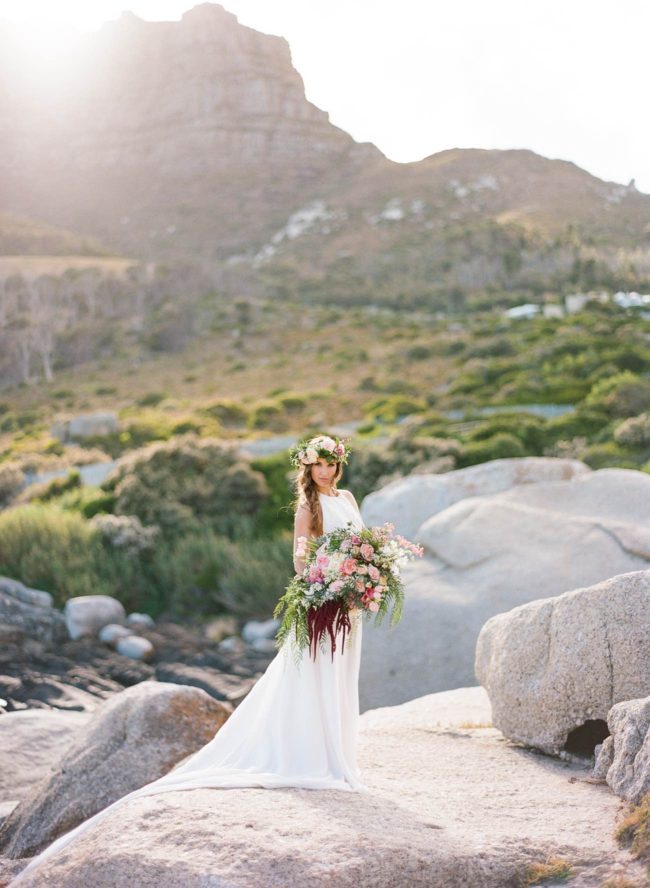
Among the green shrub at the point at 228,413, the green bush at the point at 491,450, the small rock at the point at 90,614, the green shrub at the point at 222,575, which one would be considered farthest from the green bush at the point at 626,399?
the green shrub at the point at 228,413

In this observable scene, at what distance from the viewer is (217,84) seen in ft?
515

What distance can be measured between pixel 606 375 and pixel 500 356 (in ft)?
39.0

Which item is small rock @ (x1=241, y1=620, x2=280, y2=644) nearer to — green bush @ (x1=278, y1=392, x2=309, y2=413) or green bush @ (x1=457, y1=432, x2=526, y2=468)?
green bush @ (x1=457, y1=432, x2=526, y2=468)

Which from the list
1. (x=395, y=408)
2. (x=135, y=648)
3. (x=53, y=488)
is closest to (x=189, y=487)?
(x=53, y=488)

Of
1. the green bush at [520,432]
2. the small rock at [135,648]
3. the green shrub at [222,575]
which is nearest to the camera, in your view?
the small rock at [135,648]

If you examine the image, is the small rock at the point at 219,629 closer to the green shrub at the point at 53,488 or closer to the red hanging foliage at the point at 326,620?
the green shrub at the point at 53,488

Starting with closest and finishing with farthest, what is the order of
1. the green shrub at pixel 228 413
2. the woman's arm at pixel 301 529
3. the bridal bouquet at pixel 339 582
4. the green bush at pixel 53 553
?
the bridal bouquet at pixel 339 582
the woman's arm at pixel 301 529
the green bush at pixel 53 553
the green shrub at pixel 228 413

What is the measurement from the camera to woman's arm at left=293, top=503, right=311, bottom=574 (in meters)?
6.20

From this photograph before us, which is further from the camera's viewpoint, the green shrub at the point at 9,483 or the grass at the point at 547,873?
the green shrub at the point at 9,483

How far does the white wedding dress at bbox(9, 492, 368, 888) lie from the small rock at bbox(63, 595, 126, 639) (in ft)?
30.5

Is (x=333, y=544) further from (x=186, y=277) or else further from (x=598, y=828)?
(x=186, y=277)

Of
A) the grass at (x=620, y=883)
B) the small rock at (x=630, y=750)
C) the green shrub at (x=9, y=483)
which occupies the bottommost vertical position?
the green shrub at (x=9, y=483)

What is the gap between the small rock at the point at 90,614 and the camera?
15.1 meters

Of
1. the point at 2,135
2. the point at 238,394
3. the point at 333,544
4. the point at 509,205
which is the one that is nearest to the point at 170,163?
the point at 2,135
